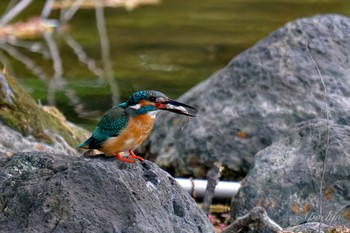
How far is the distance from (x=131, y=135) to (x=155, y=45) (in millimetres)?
11245

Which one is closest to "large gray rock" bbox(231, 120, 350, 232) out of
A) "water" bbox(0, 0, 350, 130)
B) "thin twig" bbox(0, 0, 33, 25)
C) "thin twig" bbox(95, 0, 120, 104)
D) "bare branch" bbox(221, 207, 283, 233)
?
Answer: "bare branch" bbox(221, 207, 283, 233)

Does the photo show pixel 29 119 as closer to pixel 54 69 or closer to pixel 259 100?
pixel 259 100

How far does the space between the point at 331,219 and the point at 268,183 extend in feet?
2.55

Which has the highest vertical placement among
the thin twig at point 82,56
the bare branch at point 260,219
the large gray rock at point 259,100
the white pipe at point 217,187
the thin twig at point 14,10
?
the bare branch at point 260,219

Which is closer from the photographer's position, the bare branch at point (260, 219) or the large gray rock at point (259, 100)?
the bare branch at point (260, 219)

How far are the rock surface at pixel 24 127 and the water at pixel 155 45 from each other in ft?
8.93

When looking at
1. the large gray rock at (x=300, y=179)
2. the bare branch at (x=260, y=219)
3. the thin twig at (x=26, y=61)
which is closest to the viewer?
the bare branch at (x=260, y=219)

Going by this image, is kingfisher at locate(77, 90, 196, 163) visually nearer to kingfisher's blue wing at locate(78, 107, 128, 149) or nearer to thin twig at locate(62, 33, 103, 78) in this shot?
kingfisher's blue wing at locate(78, 107, 128, 149)

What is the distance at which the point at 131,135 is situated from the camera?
461cm

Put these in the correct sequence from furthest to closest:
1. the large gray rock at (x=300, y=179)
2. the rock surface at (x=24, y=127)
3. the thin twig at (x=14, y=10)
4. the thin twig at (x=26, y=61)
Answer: the thin twig at (x=14, y=10)
the thin twig at (x=26, y=61)
the rock surface at (x=24, y=127)
the large gray rock at (x=300, y=179)

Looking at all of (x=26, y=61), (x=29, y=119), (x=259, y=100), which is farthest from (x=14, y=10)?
(x=29, y=119)

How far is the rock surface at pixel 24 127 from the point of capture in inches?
260

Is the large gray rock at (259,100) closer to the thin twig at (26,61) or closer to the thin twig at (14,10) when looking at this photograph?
the thin twig at (26,61)

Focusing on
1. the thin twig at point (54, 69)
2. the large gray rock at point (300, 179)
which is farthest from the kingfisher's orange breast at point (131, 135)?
the thin twig at point (54, 69)
